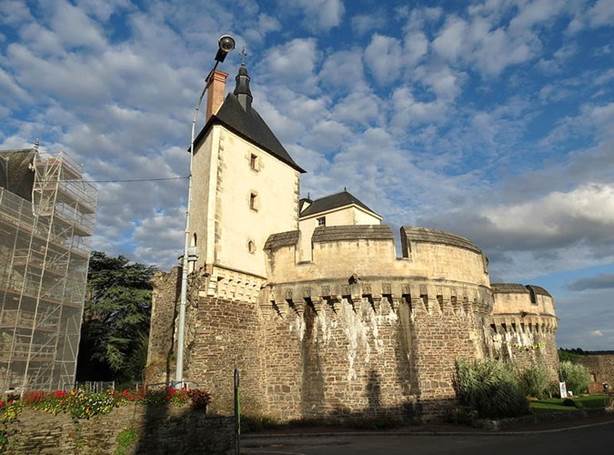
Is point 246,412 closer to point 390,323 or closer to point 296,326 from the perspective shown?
point 296,326

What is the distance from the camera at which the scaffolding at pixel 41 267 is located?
17156 millimetres

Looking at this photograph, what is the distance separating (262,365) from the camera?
54.5ft

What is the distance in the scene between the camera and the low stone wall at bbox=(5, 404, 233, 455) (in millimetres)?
8508

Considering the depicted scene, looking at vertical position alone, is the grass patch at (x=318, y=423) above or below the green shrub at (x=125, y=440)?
below

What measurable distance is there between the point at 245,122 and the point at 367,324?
10066mm

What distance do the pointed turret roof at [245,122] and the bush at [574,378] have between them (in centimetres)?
2060

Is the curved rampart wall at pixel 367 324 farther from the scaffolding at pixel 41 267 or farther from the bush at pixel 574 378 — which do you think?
the bush at pixel 574 378

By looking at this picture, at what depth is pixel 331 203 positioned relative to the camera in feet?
99.3

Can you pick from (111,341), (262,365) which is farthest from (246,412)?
(111,341)

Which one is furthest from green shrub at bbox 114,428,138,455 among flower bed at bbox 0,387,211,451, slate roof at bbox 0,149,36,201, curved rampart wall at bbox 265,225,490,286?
slate roof at bbox 0,149,36,201

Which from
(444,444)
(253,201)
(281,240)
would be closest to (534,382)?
(444,444)

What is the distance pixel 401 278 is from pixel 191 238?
8.13m

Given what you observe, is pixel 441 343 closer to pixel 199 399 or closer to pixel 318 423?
pixel 318 423

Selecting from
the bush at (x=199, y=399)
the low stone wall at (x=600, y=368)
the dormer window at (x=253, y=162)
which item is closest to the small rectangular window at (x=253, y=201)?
the dormer window at (x=253, y=162)
